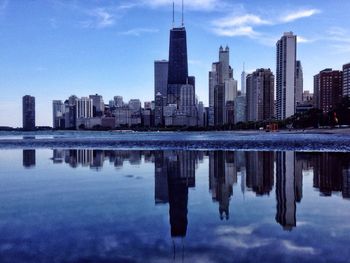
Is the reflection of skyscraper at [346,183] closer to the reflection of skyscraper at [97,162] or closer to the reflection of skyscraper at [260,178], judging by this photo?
the reflection of skyscraper at [260,178]

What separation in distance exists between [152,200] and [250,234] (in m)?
6.61

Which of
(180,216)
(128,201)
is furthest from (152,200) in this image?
(180,216)

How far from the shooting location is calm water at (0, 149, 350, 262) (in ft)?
31.6

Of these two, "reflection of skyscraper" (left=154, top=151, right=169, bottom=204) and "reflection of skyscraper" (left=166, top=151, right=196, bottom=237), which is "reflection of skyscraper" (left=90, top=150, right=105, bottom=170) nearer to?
"reflection of skyscraper" (left=166, top=151, right=196, bottom=237)

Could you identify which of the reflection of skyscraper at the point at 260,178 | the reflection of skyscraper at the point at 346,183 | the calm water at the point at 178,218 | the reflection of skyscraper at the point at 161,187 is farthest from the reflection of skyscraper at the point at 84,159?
the reflection of skyscraper at the point at 346,183

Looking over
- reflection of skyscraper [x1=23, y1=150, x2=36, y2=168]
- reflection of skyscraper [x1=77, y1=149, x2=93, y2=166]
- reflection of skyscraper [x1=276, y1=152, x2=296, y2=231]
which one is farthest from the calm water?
reflection of skyscraper [x1=77, y1=149, x2=93, y2=166]

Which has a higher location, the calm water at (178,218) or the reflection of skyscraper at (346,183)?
the reflection of skyscraper at (346,183)

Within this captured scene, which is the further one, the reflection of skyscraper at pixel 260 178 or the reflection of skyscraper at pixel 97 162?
the reflection of skyscraper at pixel 97 162

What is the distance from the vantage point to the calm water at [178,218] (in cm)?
962

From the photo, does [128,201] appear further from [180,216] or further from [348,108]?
[348,108]

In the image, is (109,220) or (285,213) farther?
(285,213)

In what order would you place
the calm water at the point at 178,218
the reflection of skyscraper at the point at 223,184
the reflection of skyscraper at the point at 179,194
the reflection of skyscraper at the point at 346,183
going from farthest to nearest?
the reflection of skyscraper at the point at 346,183, the reflection of skyscraper at the point at 223,184, the reflection of skyscraper at the point at 179,194, the calm water at the point at 178,218

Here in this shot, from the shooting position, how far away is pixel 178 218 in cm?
1352

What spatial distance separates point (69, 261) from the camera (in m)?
9.00
